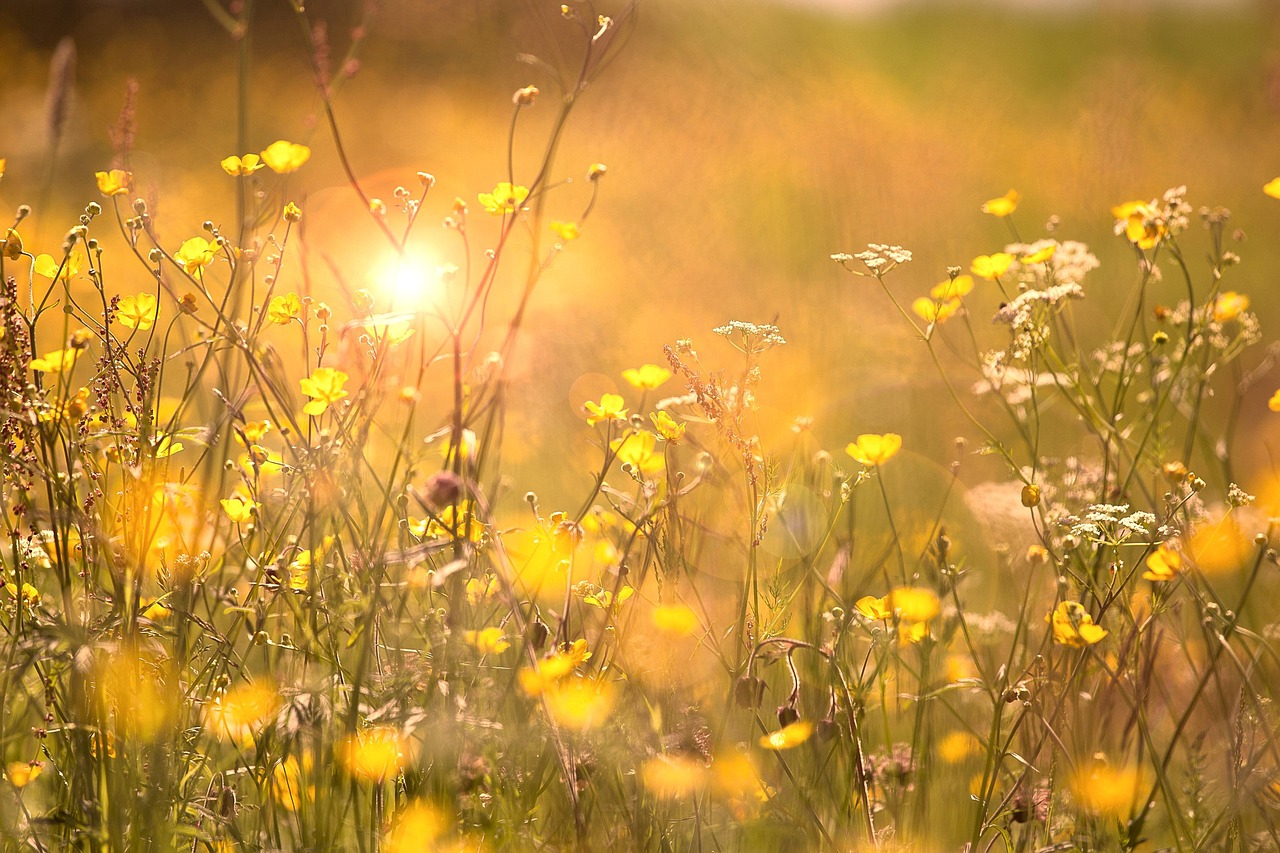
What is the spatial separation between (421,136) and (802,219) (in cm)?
280

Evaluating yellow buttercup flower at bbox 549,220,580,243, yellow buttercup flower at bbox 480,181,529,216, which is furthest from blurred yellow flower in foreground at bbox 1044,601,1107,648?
yellow buttercup flower at bbox 480,181,529,216

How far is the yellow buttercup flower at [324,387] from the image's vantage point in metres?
1.44

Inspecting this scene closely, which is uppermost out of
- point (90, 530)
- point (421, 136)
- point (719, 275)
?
point (421, 136)

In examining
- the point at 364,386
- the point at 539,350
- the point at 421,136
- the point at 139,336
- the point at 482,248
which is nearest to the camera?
the point at 364,386

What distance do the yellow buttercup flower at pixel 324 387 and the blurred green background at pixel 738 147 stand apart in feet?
3.88

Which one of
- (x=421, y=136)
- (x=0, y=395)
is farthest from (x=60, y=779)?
(x=421, y=136)

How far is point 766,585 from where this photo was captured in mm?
1574

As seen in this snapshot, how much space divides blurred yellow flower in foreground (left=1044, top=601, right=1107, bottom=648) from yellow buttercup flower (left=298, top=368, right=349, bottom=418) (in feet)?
3.56

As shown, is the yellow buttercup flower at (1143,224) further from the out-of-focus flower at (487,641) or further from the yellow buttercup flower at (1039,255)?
the out-of-focus flower at (487,641)

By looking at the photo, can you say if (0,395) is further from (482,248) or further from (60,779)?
(482,248)

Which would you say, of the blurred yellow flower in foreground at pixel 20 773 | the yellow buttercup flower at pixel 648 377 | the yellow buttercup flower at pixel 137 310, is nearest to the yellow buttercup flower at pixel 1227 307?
the yellow buttercup flower at pixel 648 377

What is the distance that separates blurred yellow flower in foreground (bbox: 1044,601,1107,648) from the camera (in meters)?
1.39

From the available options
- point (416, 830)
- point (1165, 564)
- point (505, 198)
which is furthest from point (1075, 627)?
point (505, 198)

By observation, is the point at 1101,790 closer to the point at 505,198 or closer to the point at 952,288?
the point at 952,288
